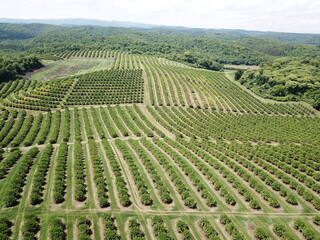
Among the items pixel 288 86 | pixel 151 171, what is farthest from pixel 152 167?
pixel 288 86

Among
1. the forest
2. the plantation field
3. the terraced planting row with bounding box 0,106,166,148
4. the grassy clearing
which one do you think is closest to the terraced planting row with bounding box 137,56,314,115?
the forest

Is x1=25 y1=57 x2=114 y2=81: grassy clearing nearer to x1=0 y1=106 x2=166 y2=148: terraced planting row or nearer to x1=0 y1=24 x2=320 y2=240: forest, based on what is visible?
x1=0 y1=24 x2=320 y2=240: forest

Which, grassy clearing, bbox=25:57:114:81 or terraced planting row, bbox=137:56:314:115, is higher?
grassy clearing, bbox=25:57:114:81

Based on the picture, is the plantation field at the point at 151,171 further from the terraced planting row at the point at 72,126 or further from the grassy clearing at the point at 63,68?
the grassy clearing at the point at 63,68

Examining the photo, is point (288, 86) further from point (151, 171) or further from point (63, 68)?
point (63, 68)

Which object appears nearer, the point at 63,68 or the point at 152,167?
the point at 152,167

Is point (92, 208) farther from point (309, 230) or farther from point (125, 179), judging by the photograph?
point (309, 230)
